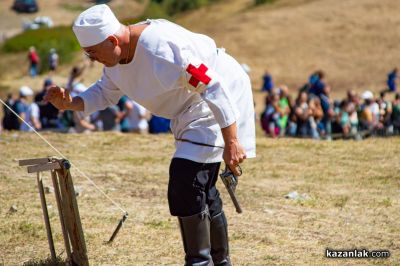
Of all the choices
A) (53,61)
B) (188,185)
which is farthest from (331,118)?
(53,61)

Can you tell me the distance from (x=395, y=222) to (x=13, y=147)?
5.46m

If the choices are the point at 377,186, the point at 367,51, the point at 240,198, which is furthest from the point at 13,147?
the point at 367,51

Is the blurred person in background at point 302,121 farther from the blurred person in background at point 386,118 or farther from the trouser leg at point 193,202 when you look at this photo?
the trouser leg at point 193,202

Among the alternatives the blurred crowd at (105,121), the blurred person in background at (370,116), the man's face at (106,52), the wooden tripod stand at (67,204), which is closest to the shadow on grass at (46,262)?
the wooden tripod stand at (67,204)

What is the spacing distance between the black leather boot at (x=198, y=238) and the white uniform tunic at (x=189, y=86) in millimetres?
358

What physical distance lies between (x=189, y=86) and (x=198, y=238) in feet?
3.10

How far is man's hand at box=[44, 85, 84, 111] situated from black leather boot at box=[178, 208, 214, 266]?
1.08 meters

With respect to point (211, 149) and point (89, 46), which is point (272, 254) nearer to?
point (211, 149)

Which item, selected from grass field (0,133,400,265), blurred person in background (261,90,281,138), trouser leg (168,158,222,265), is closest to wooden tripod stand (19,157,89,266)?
grass field (0,133,400,265)

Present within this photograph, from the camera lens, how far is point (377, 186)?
9922 mm

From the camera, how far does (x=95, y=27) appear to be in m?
5.49

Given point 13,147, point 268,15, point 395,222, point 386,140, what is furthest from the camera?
point 268,15

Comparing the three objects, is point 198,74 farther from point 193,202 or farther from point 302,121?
point 302,121

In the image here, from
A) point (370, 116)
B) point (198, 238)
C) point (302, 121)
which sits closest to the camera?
point (198, 238)
